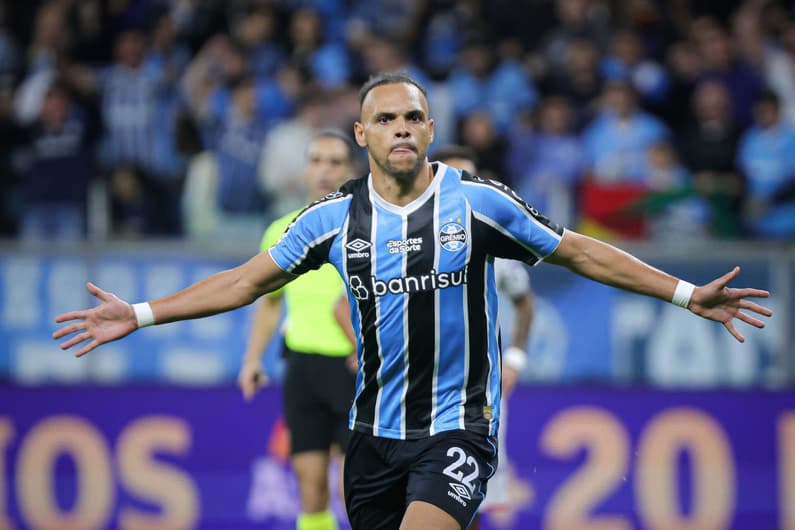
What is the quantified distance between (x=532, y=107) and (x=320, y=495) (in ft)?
20.8

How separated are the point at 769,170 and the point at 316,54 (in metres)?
4.50

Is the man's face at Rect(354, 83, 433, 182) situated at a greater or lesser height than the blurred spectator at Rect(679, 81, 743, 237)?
lesser

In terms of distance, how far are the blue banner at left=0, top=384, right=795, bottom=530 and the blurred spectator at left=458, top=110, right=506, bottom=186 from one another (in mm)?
2633

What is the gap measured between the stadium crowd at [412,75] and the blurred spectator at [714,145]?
0.06 feet

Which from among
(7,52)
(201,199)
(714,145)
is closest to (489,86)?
(714,145)

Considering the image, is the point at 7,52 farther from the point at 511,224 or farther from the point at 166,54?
the point at 511,224

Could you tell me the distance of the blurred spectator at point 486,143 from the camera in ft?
36.7

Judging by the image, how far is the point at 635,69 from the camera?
12.3 meters

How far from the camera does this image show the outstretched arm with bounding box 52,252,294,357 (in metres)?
4.77

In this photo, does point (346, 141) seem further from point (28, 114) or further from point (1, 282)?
point (28, 114)

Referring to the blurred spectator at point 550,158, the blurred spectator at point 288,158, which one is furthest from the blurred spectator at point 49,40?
the blurred spectator at point 550,158

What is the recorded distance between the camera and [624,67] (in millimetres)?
12289

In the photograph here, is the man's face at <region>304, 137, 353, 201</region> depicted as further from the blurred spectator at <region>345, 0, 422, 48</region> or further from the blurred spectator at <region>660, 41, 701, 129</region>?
the blurred spectator at <region>660, 41, 701, 129</region>

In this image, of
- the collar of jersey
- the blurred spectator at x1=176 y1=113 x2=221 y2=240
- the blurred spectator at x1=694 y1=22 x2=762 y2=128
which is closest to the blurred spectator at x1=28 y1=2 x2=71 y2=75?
the blurred spectator at x1=176 y1=113 x2=221 y2=240
